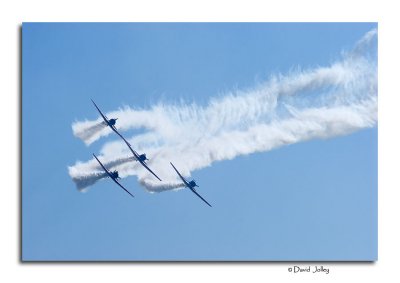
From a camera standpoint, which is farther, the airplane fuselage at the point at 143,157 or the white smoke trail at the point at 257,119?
the airplane fuselage at the point at 143,157

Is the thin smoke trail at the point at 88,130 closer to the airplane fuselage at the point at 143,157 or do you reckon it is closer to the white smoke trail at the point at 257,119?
the white smoke trail at the point at 257,119

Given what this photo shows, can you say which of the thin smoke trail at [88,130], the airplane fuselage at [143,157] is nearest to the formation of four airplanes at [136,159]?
the airplane fuselage at [143,157]

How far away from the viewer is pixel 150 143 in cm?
1983

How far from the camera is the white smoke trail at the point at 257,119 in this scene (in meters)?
19.3

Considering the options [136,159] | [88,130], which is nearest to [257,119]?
[136,159]

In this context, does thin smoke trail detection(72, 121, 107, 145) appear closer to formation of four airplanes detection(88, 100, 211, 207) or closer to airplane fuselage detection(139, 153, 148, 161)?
formation of four airplanes detection(88, 100, 211, 207)

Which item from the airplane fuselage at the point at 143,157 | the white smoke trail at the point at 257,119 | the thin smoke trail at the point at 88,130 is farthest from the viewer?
the airplane fuselage at the point at 143,157

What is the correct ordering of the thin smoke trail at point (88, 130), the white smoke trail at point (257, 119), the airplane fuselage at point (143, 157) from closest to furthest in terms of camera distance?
the white smoke trail at point (257, 119)
the thin smoke trail at point (88, 130)
the airplane fuselage at point (143, 157)

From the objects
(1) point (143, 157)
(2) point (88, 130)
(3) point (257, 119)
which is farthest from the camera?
(1) point (143, 157)

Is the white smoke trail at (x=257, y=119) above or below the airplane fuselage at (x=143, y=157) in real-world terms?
above

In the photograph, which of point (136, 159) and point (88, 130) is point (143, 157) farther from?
point (88, 130)

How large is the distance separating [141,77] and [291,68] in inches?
97.3

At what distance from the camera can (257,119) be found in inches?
776
